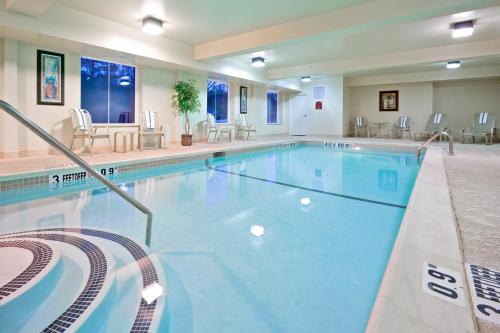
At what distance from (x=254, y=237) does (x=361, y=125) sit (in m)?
10.3

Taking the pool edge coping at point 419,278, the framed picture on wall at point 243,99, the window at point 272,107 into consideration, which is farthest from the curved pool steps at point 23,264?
the window at point 272,107

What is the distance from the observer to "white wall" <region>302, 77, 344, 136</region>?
11.4m

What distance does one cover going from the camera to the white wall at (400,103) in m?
10.9

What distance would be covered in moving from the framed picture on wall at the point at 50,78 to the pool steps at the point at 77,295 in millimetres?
Result: 4489

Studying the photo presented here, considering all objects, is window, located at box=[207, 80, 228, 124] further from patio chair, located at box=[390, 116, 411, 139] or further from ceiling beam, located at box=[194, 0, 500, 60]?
patio chair, located at box=[390, 116, 411, 139]

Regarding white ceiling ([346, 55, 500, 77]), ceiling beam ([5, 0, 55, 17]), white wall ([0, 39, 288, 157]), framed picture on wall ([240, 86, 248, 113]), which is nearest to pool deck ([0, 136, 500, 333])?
white wall ([0, 39, 288, 157])

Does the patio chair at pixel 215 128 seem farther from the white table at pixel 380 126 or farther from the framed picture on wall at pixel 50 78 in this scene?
the white table at pixel 380 126

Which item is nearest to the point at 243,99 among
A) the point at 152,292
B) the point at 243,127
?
the point at 243,127

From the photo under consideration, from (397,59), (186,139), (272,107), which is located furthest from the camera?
(272,107)

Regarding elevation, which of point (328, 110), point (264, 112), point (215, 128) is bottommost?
point (215, 128)

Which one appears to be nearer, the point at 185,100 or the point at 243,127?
the point at 185,100

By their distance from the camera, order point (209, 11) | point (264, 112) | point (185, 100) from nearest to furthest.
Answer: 1. point (209, 11)
2. point (185, 100)
3. point (264, 112)

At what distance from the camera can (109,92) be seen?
6996 mm

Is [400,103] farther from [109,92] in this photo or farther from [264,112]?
[109,92]
